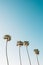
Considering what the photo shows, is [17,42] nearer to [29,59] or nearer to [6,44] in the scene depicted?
[6,44]

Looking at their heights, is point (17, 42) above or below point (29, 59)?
above

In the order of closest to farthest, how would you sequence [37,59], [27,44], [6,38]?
[6,38] → [27,44] → [37,59]

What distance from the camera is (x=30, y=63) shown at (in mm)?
84875

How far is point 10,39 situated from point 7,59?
7.89 meters

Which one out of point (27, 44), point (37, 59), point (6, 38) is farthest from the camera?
point (37, 59)

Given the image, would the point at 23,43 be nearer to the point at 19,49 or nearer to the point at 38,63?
the point at 19,49

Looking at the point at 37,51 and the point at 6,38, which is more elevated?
the point at 6,38

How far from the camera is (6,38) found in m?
75.9

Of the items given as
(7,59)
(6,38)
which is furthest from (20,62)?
(6,38)

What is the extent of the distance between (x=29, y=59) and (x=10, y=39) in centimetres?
1610

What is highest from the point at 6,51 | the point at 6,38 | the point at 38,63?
the point at 6,38

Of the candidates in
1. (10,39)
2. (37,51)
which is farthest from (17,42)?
(37,51)

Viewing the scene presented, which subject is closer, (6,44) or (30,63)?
(6,44)

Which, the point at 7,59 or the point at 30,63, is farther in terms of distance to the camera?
the point at 30,63
